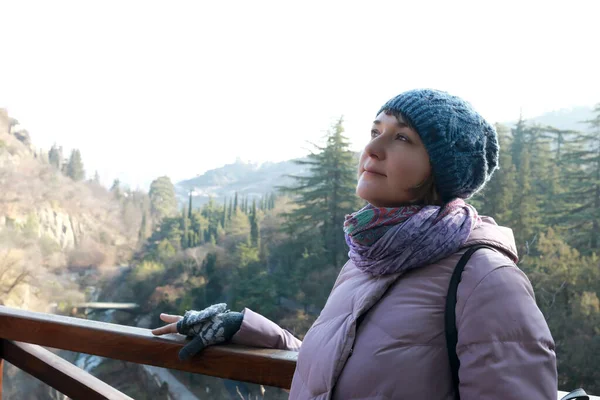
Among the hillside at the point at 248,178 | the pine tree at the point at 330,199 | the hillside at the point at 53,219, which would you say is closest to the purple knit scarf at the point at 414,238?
the pine tree at the point at 330,199

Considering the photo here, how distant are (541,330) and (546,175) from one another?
1113cm

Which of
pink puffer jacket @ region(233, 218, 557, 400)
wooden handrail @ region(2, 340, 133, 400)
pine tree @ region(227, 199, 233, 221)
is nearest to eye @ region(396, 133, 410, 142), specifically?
pink puffer jacket @ region(233, 218, 557, 400)

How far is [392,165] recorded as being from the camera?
2.13 ft

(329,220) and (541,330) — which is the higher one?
(541,330)

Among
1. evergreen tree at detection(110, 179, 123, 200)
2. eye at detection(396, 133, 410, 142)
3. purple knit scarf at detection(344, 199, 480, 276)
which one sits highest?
eye at detection(396, 133, 410, 142)

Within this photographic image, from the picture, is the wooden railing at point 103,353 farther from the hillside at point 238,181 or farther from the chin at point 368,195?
the hillside at point 238,181

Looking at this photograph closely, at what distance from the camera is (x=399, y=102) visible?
2.20ft

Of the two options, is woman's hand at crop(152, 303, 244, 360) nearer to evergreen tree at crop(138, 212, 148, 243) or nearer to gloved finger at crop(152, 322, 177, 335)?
gloved finger at crop(152, 322, 177, 335)

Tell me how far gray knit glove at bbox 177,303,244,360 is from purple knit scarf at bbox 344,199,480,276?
32 cm

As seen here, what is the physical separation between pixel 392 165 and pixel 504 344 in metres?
0.27

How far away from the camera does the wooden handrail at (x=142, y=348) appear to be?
2.65ft

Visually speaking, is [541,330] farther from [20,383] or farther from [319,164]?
[319,164]

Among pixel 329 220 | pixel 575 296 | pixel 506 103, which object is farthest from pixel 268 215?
pixel 575 296

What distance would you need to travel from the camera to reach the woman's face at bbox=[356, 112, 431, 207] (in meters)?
0.64
